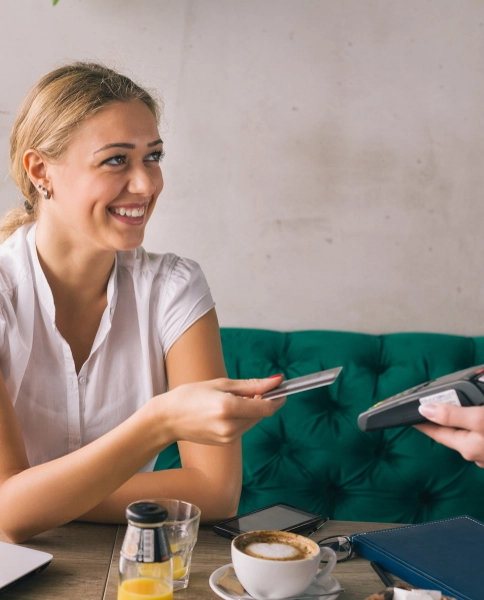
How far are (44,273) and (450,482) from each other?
37.8 inches

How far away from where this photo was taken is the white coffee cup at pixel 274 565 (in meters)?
0.72

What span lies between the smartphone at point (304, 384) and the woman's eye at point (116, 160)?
0.57 metres

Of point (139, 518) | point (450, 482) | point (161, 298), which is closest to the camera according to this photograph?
point (139, 518)

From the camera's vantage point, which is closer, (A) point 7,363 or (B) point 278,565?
(B) point 278,565

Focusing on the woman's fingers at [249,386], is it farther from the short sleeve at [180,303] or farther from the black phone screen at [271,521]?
the short sleeve at [180,303]

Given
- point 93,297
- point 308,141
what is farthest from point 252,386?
point 308,141

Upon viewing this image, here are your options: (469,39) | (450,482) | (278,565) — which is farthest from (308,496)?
(469,39)

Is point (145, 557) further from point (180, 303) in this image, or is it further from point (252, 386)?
point (180, 303)

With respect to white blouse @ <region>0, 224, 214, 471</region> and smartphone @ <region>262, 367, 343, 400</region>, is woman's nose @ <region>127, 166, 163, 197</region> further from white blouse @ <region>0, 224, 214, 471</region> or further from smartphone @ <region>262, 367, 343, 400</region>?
smartphone @ <region>262, 367, 343, 400</region>

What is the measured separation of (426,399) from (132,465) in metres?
0.40

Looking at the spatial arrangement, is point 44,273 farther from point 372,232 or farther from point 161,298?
point 372,232

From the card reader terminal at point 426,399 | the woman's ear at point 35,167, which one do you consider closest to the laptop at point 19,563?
the card reader terminal at point 426,399

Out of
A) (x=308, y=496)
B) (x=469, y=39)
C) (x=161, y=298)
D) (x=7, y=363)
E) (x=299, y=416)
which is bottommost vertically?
(x=308, y=496)

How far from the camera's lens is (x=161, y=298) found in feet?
4.36
